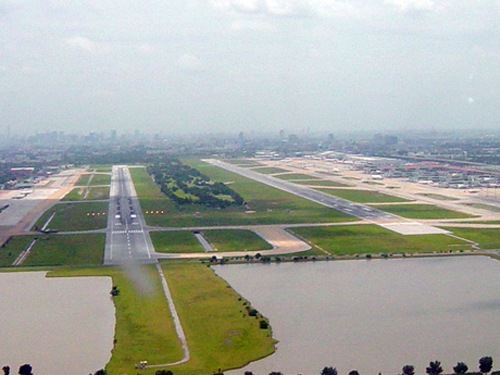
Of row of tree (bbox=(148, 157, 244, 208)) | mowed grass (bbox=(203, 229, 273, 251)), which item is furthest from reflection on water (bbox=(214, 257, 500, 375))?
row of tree (bbox=(148, 157, 244, 208))

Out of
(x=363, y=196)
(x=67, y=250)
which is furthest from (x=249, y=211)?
(x=67, y=250)

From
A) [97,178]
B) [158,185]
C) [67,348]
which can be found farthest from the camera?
[97,178]

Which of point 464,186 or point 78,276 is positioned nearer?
point 78,276

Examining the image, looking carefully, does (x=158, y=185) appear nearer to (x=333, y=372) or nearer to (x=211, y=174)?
(x=211, y=174)

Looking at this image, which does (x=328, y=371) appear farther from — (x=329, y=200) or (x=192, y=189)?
Answer: (x=192, y=189)

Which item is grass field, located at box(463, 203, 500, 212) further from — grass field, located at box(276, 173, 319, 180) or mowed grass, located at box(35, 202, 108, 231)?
grass field, located at box(276, 173, 319, 180)

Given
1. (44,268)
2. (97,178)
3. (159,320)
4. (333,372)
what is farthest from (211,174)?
(333,372)
